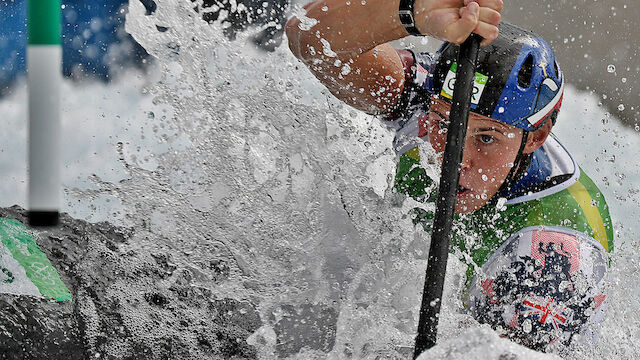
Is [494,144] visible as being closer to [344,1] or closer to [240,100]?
[344,1]

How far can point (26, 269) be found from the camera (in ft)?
4.30

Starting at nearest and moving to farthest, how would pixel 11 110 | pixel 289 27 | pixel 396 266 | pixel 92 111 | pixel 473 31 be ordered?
pixel 473 31 → pixel 289 27 → pixel 396 266 → pixel 11 110 → pixel 92 111

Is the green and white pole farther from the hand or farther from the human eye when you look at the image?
the human eye

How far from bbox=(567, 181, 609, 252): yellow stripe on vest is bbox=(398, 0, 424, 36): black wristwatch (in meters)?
0.57

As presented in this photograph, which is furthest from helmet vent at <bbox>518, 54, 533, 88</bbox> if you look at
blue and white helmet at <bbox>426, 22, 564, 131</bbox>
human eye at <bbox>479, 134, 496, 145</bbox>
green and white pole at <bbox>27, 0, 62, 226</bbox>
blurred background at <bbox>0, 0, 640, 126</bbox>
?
blurred background at <bbox>0, 0, 640, 126</bbox>

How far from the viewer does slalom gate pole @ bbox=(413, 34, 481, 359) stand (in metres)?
0.93

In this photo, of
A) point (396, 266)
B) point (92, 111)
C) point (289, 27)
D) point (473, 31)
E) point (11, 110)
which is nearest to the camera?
point (473, 31)

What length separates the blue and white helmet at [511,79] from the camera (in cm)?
130

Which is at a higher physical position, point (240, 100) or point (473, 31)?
point (473, 31)

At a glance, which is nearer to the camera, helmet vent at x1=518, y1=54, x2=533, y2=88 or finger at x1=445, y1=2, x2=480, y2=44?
finger at x1=445, y1=2, x2=480, y2=44

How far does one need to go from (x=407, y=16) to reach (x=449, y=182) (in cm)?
33

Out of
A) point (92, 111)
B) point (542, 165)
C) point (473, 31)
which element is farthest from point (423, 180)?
point (92, 111)

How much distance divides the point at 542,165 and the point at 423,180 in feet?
0.90

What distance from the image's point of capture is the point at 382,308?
4.84 ft
